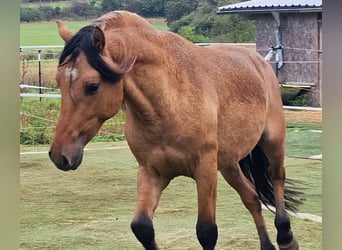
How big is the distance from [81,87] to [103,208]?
0.84m

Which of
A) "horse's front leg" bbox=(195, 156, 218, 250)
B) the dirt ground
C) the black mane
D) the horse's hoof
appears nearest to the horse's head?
the black mane

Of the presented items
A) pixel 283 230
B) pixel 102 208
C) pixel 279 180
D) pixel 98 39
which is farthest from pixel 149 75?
pixel 283 230

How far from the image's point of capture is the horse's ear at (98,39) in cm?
218

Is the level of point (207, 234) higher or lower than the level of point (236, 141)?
lower

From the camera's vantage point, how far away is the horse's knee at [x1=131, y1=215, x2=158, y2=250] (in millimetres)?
2502

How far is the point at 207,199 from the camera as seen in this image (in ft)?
8.19

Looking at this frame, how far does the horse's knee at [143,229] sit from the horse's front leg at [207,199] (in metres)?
→ 0.19

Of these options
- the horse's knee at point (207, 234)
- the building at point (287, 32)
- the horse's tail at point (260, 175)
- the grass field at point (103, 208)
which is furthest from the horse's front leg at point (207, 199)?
the building at point (287, 32)

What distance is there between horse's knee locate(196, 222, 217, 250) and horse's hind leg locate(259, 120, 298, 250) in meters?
0.48

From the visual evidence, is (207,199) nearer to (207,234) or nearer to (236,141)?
(207,234)

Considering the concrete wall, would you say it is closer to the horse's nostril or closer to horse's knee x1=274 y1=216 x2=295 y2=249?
horse's knee x1=274 y1=216 x2=295 y2=249

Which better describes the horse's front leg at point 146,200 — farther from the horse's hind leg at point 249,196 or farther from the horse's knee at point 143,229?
the horse's hind leg at point 249,196
